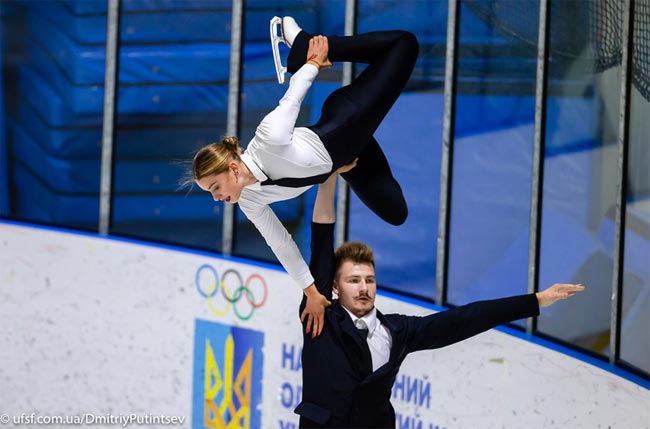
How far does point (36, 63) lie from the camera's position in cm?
721

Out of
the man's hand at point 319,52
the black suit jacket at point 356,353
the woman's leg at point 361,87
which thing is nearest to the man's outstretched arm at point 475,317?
the black suit jacket at point 356,353

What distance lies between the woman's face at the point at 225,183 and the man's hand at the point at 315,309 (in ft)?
1.45

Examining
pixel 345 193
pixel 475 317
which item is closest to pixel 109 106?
pixel 345 193

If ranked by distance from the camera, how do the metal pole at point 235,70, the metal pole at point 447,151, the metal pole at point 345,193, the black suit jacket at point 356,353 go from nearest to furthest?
the black suit jacket at point 356,353, the metal pole at point 447,151, the metal pole at point 345,193, the metal pole at point 235,70

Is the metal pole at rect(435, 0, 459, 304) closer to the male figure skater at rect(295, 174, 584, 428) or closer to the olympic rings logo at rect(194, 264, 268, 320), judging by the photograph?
the olympic rings logo at rect(194, 264, 268, 320)

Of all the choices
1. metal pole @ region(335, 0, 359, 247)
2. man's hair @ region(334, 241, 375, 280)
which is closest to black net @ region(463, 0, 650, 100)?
metal pole @ region(335, 0, 359, 247)

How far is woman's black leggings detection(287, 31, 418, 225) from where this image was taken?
398 centimetres

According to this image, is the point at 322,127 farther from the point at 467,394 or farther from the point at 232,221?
the point at 232,221

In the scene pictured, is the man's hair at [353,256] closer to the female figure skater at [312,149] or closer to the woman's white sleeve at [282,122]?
the female figure skater at [312,149]

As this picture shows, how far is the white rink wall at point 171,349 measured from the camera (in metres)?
5.53

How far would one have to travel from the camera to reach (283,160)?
12.4 ft

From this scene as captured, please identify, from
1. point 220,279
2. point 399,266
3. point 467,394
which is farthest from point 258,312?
point 467,394

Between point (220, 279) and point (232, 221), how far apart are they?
0.40 meters

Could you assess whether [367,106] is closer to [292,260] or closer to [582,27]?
[292,260]
